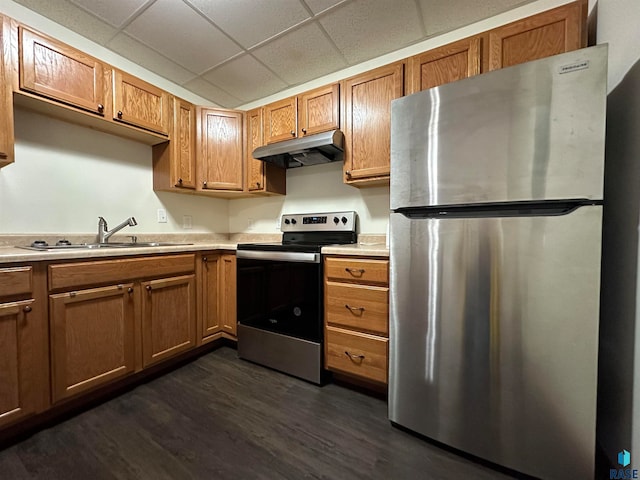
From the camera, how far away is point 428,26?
1.80 metres

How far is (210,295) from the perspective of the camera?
2.17 metres

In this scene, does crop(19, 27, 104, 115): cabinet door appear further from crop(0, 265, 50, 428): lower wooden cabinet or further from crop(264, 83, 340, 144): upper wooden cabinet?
crop(264, 83, 340, 144): upper wooden cabinet

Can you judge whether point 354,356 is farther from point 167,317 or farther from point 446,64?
point 446,64

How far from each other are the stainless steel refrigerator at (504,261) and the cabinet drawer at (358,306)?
7.9 inches

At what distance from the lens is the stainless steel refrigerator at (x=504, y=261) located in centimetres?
93

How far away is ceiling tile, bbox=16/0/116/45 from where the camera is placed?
62.7 inches

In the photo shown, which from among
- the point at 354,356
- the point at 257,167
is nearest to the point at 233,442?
the point at 354,356

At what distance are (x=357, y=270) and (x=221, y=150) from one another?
1.77 meters

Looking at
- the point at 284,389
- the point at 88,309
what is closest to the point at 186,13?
the point at 88,309

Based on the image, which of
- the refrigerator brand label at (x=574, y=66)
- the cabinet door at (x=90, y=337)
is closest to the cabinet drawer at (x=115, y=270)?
the cabinet door at (x=90, y=337)

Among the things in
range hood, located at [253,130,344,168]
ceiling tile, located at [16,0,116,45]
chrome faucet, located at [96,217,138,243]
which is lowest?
chrome faucet, located at [96,217,138,243]

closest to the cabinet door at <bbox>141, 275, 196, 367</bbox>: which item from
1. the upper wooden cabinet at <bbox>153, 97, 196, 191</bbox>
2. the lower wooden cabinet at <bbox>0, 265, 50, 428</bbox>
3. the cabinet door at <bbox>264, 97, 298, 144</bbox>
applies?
the lower wooden cabinet at <bbox>0, 265, 50, 428</bbox>

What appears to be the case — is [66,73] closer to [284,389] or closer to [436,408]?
[284,389]

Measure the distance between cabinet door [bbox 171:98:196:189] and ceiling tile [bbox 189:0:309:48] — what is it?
768 mm
